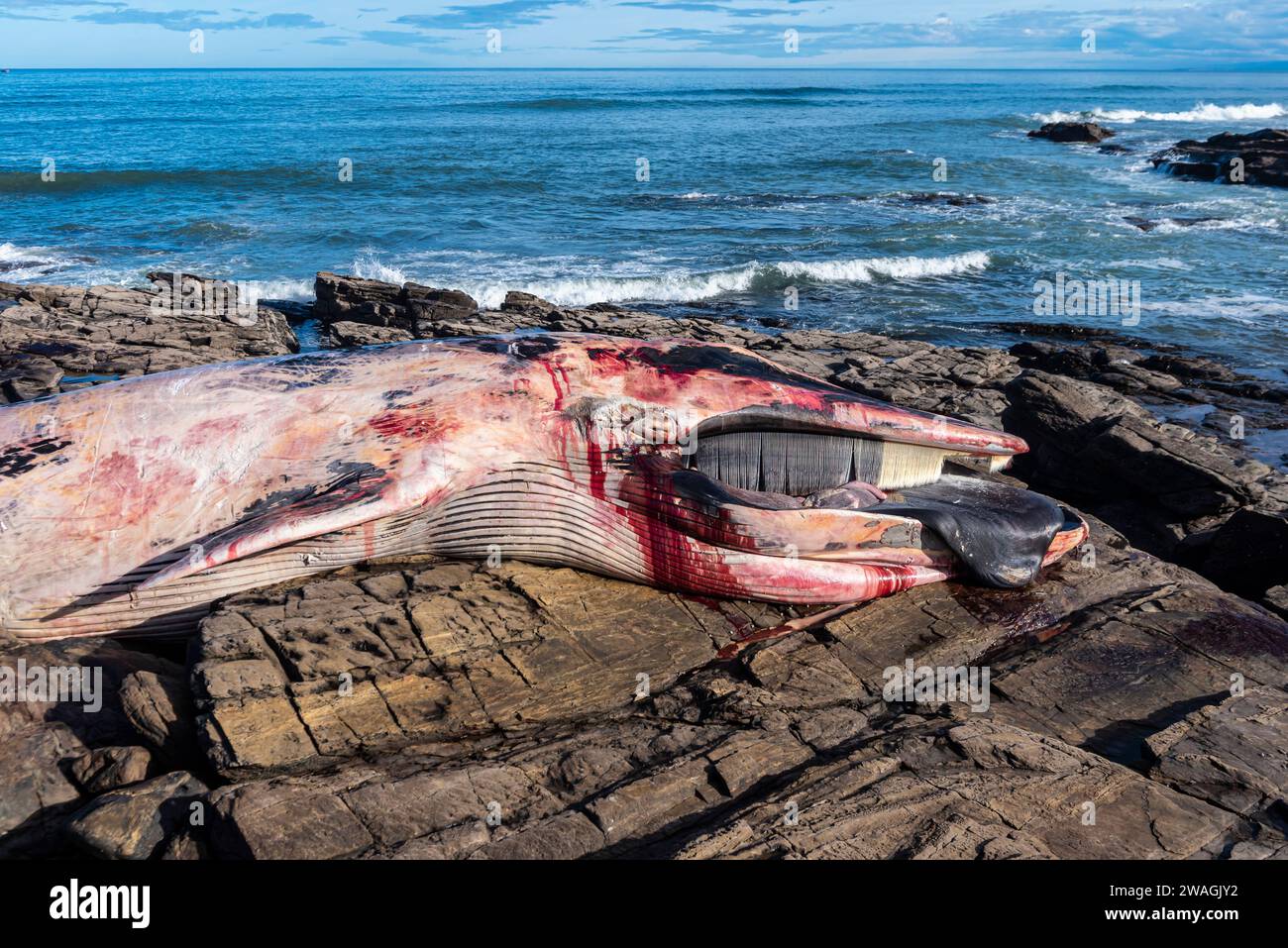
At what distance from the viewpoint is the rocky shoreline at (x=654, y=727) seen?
4.02 m

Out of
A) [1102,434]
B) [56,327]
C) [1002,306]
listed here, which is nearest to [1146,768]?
[1102,434]

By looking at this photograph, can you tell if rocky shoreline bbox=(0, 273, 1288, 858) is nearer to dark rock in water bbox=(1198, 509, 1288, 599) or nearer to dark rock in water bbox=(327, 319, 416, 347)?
dark rock in water bbox=(1198, 509, 1288, 599)

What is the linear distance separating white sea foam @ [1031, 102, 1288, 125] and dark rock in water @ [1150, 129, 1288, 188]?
26.2 m

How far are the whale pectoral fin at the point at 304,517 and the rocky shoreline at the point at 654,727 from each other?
32cm

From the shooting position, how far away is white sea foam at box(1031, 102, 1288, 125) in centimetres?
7806

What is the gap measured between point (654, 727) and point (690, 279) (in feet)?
59.2

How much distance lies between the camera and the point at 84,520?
5.73 metres

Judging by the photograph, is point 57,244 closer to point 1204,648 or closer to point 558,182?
point 558,182

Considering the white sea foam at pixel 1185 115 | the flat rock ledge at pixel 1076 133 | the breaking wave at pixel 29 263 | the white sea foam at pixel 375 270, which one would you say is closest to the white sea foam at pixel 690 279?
the white sea foam at pixel 375 270

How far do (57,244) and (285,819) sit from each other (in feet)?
86.6

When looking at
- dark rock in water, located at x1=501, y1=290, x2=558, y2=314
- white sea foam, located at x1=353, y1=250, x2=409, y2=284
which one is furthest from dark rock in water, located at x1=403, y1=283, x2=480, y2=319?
white sea foam, located at x1=353, y1=250, x2=409, y2=284

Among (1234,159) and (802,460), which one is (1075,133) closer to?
(1234,159)

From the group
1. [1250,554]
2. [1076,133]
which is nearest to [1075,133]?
[1076,133]

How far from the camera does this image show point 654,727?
15.9 ft
